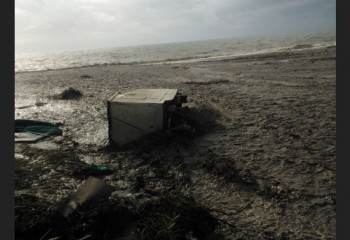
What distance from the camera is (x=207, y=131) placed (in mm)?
5746

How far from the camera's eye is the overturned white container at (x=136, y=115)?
5082 millimetres

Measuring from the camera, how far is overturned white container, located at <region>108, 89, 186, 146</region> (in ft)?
16.7

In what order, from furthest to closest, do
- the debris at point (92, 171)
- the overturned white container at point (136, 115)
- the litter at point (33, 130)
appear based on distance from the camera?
the litter at point (33, 130)
the overturned white container at point (136, 115)
the debris at point (92, 171)

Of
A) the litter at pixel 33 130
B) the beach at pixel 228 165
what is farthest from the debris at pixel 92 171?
the litter at pixel 33 130

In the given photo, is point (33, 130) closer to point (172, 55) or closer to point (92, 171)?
point (92, 171)

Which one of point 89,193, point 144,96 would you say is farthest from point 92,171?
point 144,96

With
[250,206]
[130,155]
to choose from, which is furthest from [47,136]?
[250,206]

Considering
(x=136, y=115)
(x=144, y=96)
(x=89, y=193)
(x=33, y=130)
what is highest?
(x=144, y=96)

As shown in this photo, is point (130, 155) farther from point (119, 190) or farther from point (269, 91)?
point (269, 91)

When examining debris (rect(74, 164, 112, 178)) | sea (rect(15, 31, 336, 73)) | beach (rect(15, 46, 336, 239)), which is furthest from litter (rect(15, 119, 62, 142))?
sea (rect(15, 31, 336, 73))

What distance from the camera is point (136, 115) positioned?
518 centimetres

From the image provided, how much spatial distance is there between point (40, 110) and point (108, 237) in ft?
22.5

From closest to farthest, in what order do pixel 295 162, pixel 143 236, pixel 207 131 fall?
1. pixel 143 236
2. pixel 295 162
3. pixel 207 131

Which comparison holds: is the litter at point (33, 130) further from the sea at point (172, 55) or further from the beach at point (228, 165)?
the sea at point (172, 55)
